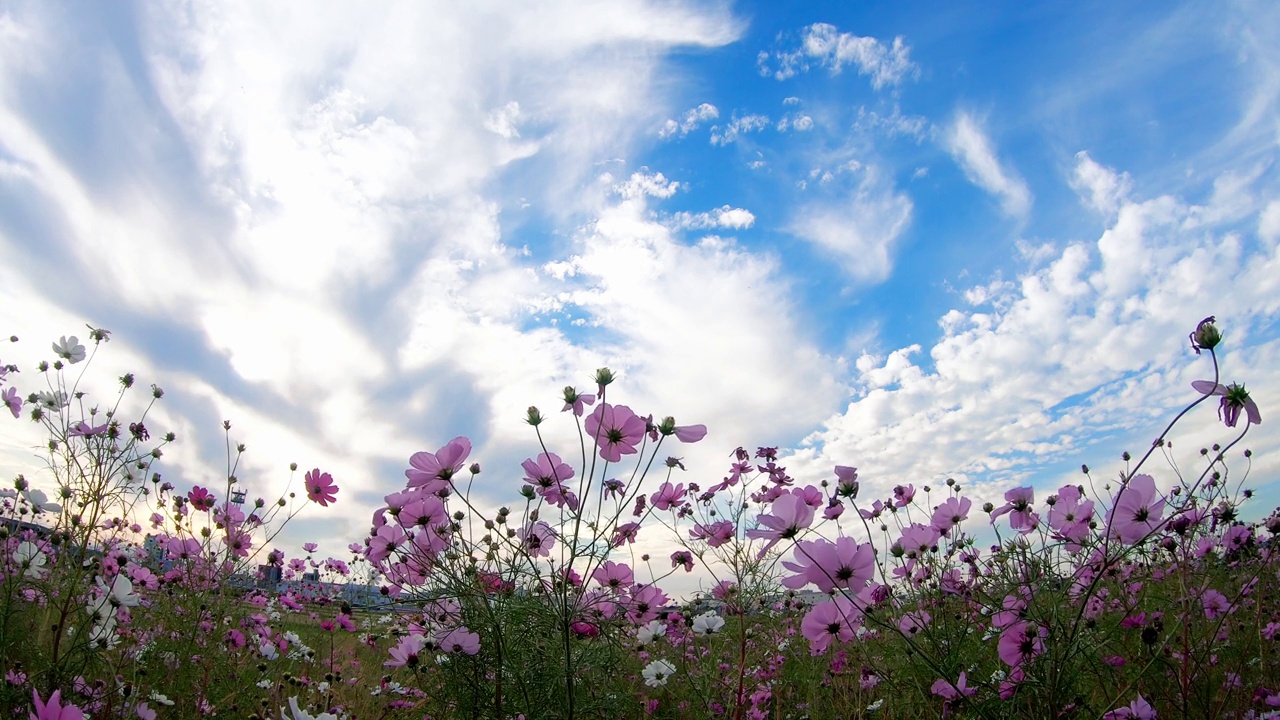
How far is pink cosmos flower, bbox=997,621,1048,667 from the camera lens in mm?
1704

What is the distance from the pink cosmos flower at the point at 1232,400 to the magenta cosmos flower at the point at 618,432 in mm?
1244

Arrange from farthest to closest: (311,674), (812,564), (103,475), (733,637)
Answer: (733,637) < (311,674) < (103,475) < (812,564)

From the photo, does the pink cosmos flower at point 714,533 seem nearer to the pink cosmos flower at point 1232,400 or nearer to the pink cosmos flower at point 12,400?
the pink cosmos flower at point 1232,400

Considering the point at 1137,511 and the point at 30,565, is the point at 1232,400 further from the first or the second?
the point at 30,565

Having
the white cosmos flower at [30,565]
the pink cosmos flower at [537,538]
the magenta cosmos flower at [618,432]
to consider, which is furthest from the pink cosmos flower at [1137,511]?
the white cosmos flower at [30,565]

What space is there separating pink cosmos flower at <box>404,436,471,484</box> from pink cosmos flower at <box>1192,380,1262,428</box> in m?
1.69

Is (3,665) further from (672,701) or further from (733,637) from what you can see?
(733,637)

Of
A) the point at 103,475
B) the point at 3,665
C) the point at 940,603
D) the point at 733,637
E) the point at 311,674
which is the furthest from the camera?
the point at 733,637

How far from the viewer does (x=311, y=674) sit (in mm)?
3262

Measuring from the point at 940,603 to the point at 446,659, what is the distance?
63.8 inches

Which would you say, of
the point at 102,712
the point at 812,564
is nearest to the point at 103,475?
the point at 102,712

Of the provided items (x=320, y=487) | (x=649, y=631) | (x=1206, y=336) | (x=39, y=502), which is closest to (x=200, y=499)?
(x=39, y=502)

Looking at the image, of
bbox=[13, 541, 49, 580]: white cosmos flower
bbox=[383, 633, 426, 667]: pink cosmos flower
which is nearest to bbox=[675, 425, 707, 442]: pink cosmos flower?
bbox=[383, 633, 426, 667]: pink cosmos flower

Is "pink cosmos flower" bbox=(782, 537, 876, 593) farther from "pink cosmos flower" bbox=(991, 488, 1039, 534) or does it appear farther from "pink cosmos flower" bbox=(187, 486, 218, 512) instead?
"pink cosmos flower" bbox=(187, 486, 218, 512)
